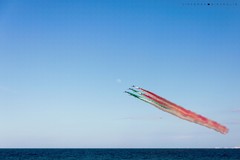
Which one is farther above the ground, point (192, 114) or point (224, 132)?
point (192, 114)

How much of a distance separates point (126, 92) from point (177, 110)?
4293 millimetres

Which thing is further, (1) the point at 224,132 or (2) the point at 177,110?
(2) the point at 177,110

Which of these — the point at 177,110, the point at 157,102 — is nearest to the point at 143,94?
the point at 157,102

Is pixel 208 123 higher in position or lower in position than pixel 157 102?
lower

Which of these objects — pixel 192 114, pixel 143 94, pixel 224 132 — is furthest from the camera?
pixel 143 94

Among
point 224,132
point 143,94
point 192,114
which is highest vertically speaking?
point 143,94

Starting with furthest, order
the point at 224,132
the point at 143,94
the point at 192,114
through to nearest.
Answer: the point at 143,94 < the point at 192,114 < the point at 224,132

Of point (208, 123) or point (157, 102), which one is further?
point (157, 102)

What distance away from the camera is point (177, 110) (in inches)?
1061

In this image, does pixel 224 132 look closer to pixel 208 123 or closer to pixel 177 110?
pixel 208 123

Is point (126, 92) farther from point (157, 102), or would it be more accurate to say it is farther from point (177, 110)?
point (177, 110)

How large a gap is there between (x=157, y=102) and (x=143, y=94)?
1404 mm

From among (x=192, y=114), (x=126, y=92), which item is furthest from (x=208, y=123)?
(x=126, y=92)

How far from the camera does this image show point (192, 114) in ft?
87.0
